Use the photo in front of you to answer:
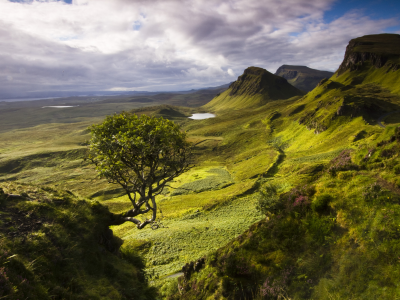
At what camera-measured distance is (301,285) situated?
460 inches

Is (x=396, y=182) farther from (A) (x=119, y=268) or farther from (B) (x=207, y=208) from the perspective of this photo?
(B) (x=207, y=208)

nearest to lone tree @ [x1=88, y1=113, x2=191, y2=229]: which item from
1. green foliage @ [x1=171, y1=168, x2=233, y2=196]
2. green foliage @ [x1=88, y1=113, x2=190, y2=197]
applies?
→ green foliage @ [x1=88, y1=113, x2=190, y2=197]

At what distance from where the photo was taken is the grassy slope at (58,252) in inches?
499

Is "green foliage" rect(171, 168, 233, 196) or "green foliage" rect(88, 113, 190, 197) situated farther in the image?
"green foliage" rect(171, 168, 233, 196)

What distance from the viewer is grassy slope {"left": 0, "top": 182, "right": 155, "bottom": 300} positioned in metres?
12.7

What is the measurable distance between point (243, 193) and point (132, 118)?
35.9 m

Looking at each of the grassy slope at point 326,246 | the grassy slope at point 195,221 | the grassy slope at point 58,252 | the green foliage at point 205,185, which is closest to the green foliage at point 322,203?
the grassy slope at point 326,246

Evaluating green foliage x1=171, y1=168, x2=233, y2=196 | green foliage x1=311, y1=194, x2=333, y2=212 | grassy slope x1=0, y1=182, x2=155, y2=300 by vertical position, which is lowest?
green foliage x1=171, y1=168, x2=233, y2=196

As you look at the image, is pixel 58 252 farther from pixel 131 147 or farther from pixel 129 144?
pixel 131 147

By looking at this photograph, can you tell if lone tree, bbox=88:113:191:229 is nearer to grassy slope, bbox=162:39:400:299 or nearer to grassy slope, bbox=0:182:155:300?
grassy slope, bbox=0:182:155:300

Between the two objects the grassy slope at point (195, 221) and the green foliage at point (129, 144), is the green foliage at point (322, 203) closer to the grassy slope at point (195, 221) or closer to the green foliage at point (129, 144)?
A: the green foliage at point (129, 144)

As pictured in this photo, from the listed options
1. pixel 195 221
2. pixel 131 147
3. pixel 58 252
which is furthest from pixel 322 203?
pixel 195 221

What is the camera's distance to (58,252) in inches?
620

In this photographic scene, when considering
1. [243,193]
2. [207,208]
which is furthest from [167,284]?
[243,193]
